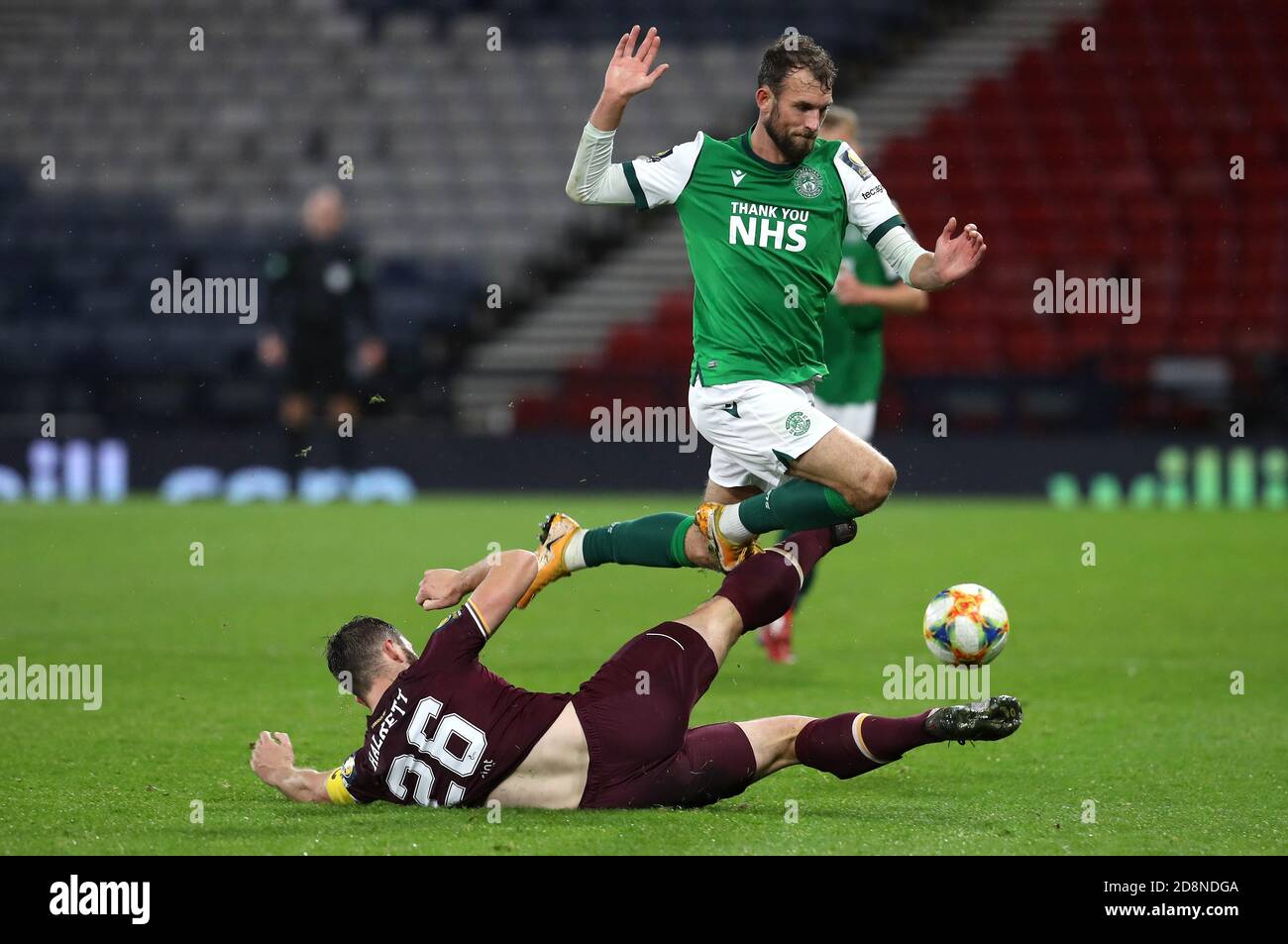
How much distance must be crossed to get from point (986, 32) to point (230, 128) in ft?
31.6

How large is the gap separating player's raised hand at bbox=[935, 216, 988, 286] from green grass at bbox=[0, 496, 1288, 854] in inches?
68.4

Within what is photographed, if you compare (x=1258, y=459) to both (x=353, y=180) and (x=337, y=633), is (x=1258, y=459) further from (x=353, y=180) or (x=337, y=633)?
(x=337, y=633)

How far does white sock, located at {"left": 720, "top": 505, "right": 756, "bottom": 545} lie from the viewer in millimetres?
6348

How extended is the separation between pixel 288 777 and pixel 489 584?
915 millimetres

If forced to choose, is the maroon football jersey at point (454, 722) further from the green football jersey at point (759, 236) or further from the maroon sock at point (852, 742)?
the green football jersey at point (759, 236)

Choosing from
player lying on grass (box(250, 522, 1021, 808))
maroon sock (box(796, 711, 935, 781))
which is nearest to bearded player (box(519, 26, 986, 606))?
player lying on grass (box(250, 522, 1021, 808))

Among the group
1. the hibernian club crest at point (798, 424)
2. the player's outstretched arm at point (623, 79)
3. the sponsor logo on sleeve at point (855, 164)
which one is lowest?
the hibernian club crest at point (798, 424)

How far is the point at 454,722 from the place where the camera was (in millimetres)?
5293

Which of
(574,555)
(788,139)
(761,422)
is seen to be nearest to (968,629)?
(761,422)

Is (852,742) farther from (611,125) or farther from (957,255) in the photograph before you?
(611,125)

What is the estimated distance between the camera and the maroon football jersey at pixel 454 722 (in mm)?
5309

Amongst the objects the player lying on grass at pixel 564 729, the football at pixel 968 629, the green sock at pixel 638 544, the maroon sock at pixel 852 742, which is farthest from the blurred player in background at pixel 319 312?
the maroon sock at pixel 852 742

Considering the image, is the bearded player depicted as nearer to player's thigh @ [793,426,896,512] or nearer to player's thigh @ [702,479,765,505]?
player's thigh @ [793,426,896,512]
